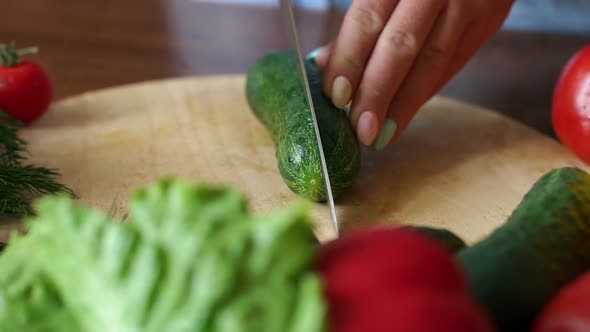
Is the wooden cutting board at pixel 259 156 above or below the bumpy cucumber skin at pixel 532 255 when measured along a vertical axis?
below

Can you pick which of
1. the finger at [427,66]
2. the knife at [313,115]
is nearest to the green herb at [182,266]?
the knife at [313,115]

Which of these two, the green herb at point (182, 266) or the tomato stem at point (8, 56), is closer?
the green herb at point (182, 266)

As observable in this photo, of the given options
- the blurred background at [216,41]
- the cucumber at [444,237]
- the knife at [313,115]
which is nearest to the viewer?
the cucumber at [444,237]

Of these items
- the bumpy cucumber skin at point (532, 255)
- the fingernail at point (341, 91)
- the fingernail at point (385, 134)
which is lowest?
the fingernail at point (385, 134)

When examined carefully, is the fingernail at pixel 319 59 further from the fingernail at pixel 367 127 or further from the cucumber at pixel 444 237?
the cucumber at pixel 444 237

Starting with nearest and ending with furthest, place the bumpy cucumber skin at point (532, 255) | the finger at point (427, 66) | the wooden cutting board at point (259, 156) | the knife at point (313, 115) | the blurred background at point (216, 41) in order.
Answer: the bumpy cucumber skin at point (532, 255)
the knife at point (313, 115)
the wooden cutting board at point (259, 156)
the finger at point (427, 66)
the blurred background at point (216, 41)

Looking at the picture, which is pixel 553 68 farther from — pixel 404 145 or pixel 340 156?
pixel 340 156

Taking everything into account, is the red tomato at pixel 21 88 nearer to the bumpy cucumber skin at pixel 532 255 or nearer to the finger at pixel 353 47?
the finger at pixel 353 47
